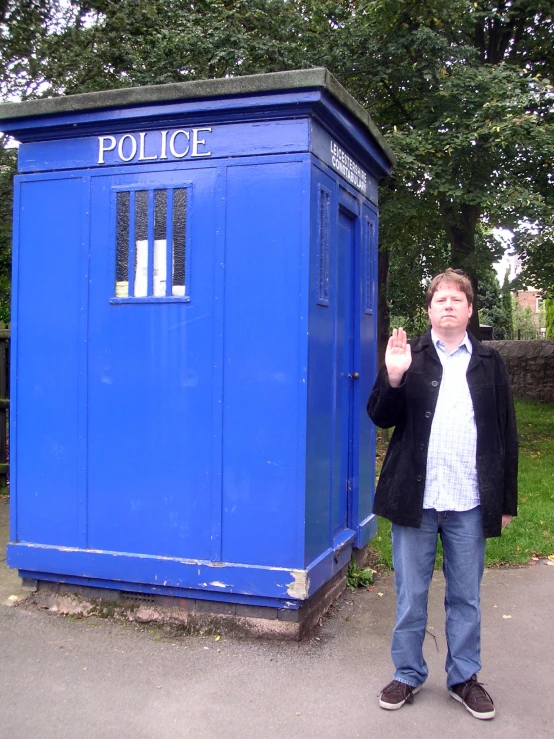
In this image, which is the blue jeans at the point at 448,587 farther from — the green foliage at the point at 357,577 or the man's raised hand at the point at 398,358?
the green foliage at the point at 357,577

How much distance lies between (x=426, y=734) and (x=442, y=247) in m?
11.8

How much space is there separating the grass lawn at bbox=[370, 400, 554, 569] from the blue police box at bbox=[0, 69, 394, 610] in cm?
165

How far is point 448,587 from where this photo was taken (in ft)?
10.2

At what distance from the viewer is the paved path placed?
2.93 meters

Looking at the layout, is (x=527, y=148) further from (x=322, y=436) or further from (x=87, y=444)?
(x=87, y=444)

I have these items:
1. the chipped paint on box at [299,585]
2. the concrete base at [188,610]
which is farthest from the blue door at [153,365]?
the chipped paint on box at [299,585]

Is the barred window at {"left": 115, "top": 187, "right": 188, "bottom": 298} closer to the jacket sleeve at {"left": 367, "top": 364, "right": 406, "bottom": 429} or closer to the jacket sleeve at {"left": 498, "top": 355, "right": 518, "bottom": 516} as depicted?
the jacket sleeve at {"left": 367, "top": 364, "right": 406, "bottom": 429}

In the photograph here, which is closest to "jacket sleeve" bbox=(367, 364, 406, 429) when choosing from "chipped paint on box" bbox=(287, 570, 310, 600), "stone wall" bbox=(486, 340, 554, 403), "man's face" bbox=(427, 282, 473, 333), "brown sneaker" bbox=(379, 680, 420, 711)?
"man's face" bbox=(427, 282, 473, 333)

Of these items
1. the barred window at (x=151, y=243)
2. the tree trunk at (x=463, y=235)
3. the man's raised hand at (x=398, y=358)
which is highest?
the tree trunk at (x=463, y=235)

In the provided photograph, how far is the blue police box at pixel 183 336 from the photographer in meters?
3.64

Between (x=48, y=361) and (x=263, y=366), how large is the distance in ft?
4.29

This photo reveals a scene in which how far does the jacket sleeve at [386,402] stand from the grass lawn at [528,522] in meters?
2.29

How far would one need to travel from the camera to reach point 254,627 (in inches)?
148

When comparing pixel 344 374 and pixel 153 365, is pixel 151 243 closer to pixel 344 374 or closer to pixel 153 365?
pixel 153 365
